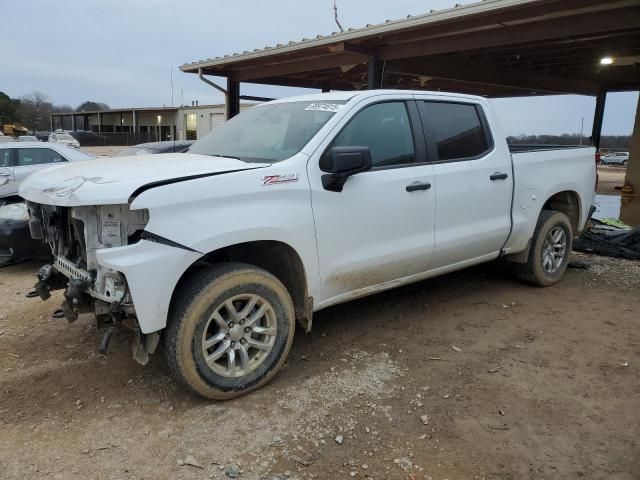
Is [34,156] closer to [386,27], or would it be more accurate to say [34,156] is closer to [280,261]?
[386,27]

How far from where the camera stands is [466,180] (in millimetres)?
4539

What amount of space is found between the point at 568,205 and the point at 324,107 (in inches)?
139

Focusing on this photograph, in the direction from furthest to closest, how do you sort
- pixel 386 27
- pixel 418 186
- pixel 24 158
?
pixel 24 158
pixel 386 27
pixel 418 186

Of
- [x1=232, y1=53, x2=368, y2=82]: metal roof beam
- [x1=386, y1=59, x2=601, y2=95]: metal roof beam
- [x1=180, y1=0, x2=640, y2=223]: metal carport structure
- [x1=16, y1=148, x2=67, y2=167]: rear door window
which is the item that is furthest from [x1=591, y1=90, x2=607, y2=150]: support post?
[x1=16, y1=148, x2=67, y2=167]: rear door window

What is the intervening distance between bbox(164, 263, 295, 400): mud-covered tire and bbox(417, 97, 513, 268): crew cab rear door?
63.9 inches

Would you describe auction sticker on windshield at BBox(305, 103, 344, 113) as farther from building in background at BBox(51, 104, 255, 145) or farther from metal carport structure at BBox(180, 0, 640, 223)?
building in background at BBox(51, 104, 255, 145)

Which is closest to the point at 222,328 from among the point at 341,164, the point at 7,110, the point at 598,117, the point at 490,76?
the point at 341,164

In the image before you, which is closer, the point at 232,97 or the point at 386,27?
the point at 386,27

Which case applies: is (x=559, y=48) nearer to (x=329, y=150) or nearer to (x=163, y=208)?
(x=329, y=150)

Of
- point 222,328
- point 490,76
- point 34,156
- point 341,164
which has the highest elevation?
point 490,76

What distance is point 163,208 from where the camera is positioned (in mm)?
2926

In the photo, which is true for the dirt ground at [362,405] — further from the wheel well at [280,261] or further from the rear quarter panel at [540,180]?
the rear quarter panel at [540,180]

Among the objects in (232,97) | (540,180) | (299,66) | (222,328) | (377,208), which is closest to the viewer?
(222,328)

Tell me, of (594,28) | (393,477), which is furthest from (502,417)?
(594,28)
